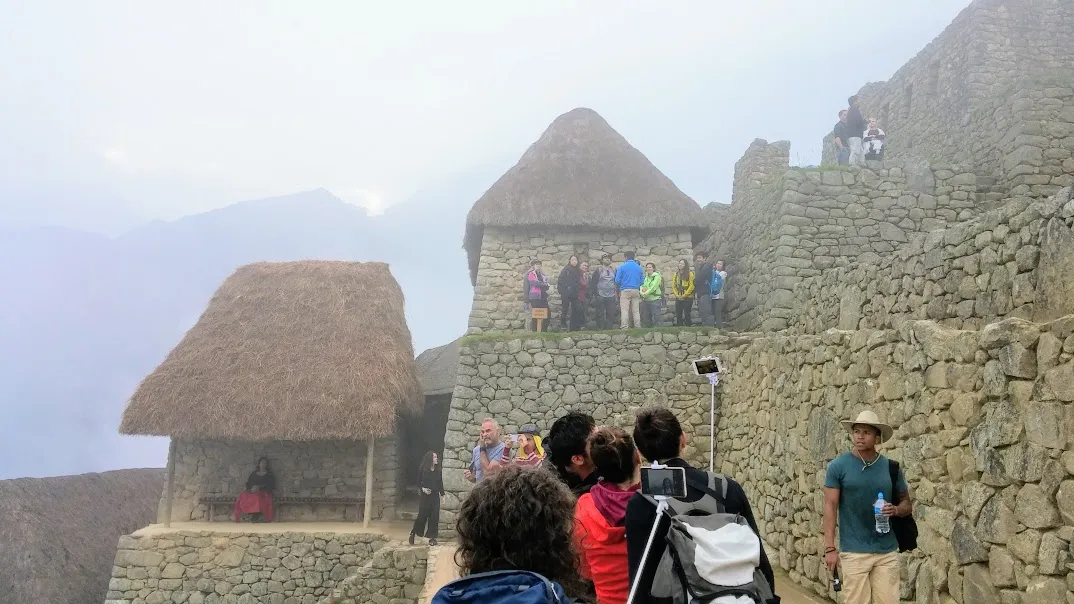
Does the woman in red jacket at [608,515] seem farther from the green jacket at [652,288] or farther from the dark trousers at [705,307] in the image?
the dark trousers at [705,307]

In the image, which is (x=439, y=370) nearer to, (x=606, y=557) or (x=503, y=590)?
(x=606, y=557)

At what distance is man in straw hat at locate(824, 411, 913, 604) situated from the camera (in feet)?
13.6

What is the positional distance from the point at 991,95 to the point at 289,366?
1351 centimetres

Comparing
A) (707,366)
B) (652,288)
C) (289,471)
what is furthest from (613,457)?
(289,471)

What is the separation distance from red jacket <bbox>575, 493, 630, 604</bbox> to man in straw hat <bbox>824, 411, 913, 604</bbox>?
1709 mm

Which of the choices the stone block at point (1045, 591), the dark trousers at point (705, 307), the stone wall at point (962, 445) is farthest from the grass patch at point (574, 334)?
the stone block at point (1045, 591)

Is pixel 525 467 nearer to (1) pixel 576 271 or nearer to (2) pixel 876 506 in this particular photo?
(2) pixel 876 506

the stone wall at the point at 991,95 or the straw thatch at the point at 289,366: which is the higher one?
the stone wall at the point at 991,95

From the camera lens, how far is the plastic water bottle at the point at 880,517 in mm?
4121

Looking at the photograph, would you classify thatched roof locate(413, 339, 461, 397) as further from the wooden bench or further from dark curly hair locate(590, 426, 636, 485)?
dark curly hair locate(590, 426, 636, 485)

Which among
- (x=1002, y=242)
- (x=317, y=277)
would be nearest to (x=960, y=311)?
(x=1002, y=242)

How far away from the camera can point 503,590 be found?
1973 mm

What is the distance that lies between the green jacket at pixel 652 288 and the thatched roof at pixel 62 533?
12.2 metres

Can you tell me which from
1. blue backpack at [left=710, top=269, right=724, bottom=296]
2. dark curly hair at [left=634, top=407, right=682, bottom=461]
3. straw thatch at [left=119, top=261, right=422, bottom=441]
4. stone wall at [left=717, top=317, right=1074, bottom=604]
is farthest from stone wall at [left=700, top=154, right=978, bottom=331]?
dark curly hair at [left=634, top=407, right=682, bottom=461]
